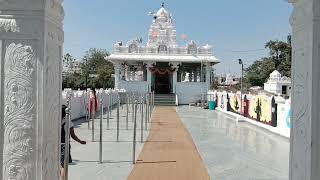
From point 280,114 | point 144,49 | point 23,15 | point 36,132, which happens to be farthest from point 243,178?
point 144,49

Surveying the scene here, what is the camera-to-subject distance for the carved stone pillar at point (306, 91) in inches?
147

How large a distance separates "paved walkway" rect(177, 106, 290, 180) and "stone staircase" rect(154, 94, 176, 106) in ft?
68.7

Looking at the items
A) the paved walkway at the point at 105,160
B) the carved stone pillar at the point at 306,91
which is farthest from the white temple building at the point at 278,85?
the carved stone pillar at the point at 306,91

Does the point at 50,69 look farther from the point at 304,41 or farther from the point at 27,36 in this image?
the point at 304,41

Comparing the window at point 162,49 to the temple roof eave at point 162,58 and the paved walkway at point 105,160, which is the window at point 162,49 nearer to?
the temple roof eave at point 162,58

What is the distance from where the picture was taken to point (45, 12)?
12.7ft

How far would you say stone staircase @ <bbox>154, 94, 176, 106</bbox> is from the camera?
124 ft

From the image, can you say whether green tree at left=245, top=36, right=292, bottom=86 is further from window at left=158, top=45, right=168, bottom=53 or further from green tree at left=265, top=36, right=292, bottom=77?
window at left=158, top=45, right=168, bottom=53

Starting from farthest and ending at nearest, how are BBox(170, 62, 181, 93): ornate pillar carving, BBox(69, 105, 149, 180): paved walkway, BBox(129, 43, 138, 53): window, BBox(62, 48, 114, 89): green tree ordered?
BBox(62, 48, 114, 89): green tree < BBox(129, 43, 138, 53): window < BBox(170, 62, 181, 93): ornate pillar carving < BBox(69, 105, 149, 180): paved walkway

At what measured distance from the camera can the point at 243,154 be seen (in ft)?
36.1

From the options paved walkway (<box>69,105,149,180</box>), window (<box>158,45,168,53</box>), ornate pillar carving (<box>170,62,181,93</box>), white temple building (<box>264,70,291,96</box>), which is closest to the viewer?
paved walkway (<box>69,105,149,180</box>)

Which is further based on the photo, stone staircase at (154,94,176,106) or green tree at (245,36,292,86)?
green tree at (245,36,292,86)

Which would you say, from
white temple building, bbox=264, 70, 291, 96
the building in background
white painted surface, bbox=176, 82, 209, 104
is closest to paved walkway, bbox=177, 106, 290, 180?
white painted surface, bbox=176, 82, 209, 104

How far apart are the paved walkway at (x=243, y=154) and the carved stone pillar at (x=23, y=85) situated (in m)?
4.91
